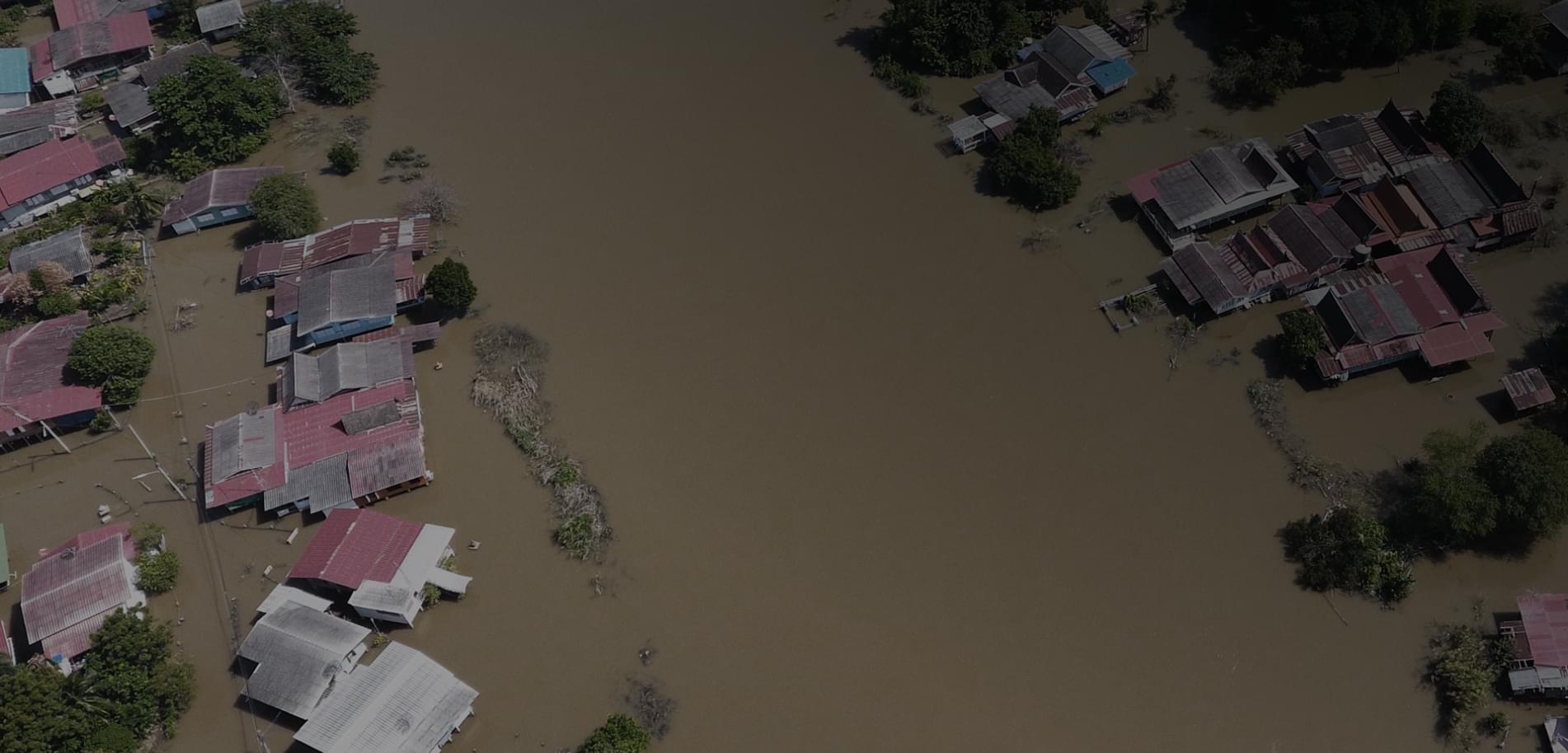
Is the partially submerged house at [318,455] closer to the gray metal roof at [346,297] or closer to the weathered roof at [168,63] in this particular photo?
the gray metal roof at [346,297]

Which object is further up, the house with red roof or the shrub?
the house with red roof

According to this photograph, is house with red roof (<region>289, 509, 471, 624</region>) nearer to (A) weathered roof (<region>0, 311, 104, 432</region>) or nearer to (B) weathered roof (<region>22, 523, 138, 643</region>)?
(B) weathered roof (<region>22, 523, 138, 643</region>)

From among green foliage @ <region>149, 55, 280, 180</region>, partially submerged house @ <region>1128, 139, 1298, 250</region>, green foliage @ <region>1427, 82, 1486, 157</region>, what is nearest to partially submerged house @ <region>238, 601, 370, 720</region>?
green foliage @ <region>149, 55, 280, 180</region>

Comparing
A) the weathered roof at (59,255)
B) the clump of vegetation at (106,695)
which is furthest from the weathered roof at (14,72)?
the clump of vegetation at (106,695)

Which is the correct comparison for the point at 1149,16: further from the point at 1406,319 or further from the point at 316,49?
the point at 316,49

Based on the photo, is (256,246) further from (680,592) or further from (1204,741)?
(1204,741)

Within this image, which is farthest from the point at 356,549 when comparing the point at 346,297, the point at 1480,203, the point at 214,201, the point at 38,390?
the point at 1480,203

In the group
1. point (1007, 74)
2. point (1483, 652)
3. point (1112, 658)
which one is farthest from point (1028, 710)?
point (1007, 74)
